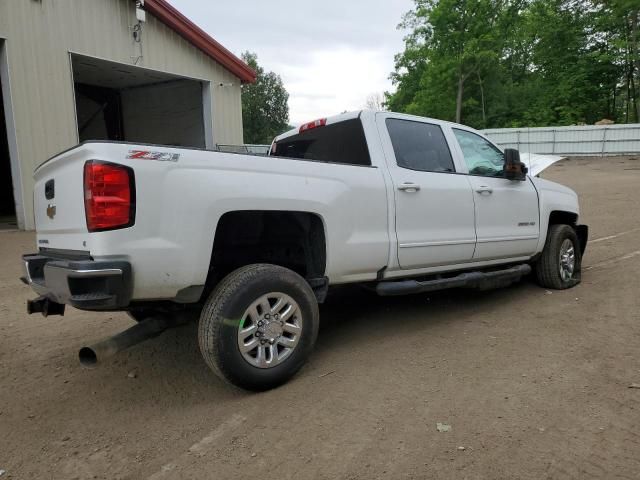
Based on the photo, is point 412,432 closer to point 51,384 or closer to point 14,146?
point 51,384

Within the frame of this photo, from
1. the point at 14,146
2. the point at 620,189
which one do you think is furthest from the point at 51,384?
the point at 620,189

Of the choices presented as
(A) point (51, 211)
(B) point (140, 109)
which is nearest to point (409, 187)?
(A) point (51, 211)

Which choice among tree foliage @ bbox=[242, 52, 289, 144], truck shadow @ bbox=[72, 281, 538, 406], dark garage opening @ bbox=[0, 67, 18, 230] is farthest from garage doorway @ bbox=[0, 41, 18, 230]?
tree foliage @ bbox=[242, 52, 289, 144]

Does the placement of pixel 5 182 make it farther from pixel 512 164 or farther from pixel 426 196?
pixel 512 164

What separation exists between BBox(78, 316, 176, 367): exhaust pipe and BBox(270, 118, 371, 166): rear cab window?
180 centimetres

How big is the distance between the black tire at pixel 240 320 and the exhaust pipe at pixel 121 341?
1.30 ft

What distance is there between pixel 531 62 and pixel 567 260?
43325 mm

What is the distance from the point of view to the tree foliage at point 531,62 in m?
35.3

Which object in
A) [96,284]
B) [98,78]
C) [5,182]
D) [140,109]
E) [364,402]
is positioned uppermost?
[98,78]

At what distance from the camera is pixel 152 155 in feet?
8.80

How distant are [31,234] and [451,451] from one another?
9.97m

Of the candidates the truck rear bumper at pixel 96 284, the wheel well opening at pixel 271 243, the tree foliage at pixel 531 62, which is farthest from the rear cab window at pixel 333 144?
the tree foliage at pixel 531 62

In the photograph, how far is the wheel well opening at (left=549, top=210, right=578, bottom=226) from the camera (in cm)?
557

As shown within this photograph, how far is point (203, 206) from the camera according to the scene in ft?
9.25
